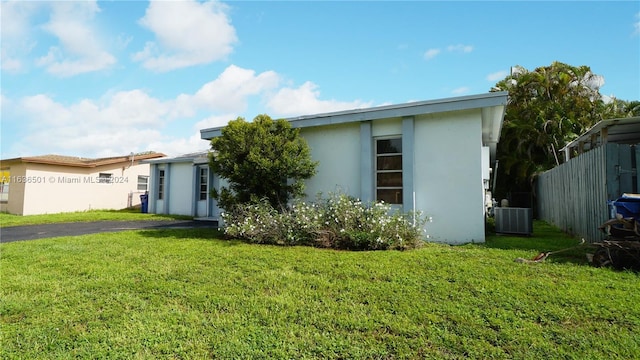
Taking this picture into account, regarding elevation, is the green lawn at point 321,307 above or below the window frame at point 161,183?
below

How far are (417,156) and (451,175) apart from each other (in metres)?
0.85

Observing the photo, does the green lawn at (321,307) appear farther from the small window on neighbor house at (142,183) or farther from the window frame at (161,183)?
the small window on neighbor house at (142,183)

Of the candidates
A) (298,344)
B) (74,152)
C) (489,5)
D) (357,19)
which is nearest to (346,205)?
(298,344)

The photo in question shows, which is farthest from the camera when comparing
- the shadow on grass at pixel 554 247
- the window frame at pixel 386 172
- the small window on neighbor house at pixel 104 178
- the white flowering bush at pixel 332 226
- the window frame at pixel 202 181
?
the small window on neighbor house at pixel 104 178

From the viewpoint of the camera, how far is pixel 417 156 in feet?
24.3

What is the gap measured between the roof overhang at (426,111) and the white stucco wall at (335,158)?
310 millimetres

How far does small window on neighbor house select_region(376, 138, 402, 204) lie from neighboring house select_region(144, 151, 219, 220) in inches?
329

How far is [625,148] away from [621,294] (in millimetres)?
3542

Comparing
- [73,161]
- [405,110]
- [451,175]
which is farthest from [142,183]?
[451,175]

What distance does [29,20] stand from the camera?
7852mm

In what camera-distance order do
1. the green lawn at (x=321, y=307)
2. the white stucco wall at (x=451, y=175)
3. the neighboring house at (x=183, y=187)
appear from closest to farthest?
the green lawn at (x=321, y=307)
the white stucco wall at (x=451, y=175)
the neighboring house at (x=183, y=187)

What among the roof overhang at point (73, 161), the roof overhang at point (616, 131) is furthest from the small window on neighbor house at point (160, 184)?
the roof overhang at point (616, 131)

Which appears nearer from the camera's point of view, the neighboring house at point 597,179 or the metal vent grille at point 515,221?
the neighboring house at point 597,179

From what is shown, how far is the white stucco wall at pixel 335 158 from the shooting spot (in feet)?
26.6
